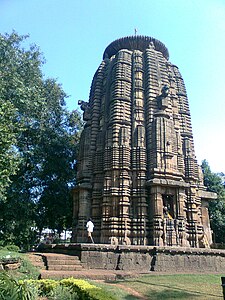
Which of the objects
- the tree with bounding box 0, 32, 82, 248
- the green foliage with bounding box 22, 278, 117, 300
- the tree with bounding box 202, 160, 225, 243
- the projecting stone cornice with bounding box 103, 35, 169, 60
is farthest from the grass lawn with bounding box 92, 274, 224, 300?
the tree with bounding box 202, 160, 225, 243

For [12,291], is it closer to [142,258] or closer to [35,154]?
[142,258]

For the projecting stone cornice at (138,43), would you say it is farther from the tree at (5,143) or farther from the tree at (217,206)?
the tree at (217,206)

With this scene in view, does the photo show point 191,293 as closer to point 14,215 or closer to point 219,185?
point 14,215

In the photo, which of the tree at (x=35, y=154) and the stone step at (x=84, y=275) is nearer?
the stone step at (x=84, y=275)

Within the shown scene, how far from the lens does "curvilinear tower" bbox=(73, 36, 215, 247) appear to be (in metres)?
15.9

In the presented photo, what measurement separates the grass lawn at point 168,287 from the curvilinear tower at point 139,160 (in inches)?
171

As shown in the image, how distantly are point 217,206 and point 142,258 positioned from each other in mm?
18305

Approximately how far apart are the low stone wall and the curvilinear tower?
1605 millimetres

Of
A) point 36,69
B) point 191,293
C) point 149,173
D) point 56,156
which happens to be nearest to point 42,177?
point 56,156

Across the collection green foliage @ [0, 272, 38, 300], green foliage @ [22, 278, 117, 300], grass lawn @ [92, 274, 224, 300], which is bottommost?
grass lawn @ [92, 274, 224, 300]

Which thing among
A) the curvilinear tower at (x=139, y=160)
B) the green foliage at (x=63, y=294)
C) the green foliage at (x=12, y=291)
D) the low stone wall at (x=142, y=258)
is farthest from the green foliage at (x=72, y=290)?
the curvilinear tower at (x=139, y=160)

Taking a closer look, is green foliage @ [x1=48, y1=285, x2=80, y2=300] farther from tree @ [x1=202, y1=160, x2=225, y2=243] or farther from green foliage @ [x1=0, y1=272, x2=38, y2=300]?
tree @ [x1=202, y1=160, x2=225, y2=243]

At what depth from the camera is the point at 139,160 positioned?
56.5ft

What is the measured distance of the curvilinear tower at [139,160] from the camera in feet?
52.2
